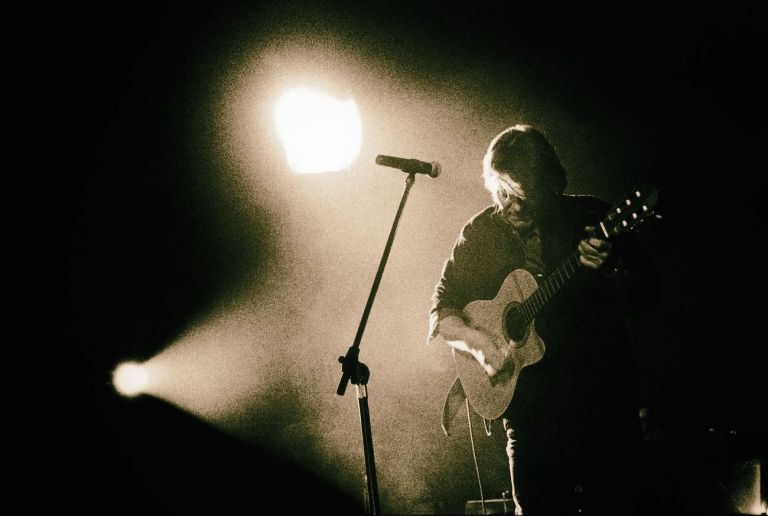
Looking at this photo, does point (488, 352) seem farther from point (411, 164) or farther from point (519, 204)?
point (411, 164)

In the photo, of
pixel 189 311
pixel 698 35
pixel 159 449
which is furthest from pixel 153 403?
pixel 698 35

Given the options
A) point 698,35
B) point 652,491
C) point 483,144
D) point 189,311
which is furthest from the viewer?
point 189,311

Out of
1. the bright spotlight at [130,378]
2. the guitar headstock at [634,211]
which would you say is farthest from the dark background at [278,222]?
the guitar headstock at [634,211]

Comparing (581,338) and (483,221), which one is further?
(483,221)

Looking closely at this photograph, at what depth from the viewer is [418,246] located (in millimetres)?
3582

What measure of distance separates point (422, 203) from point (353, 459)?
188 centimetres

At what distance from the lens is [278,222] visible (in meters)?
3.83

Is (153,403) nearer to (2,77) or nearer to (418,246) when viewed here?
(418,246)

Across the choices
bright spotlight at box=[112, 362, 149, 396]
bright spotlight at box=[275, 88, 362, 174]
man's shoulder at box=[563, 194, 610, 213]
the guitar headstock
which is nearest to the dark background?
bright spotlight at box=[112, 362, 149, 396]

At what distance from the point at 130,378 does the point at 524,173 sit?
3.00 meters

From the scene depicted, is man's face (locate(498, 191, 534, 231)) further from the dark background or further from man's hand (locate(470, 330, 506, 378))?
the dark background

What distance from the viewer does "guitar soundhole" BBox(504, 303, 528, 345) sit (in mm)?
2268

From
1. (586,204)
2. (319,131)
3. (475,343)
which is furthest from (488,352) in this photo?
(319,131)

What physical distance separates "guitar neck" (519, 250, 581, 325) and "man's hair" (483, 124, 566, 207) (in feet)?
1.36
